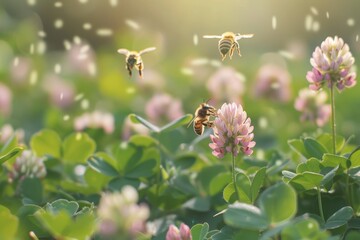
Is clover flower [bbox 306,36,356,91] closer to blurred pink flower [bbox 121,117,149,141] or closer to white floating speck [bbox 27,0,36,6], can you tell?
blurred pink flower [bbox 121,117,149,141]

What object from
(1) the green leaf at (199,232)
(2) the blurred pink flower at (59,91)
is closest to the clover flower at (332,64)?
(1) the green leaf at (199,232)

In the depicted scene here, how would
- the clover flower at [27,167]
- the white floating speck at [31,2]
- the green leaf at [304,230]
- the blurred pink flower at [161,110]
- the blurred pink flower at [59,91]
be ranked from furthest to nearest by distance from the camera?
the white floating speck at [31,2]
the blurred pink flower at [59,91]
the blurred pink flower at [161,110]
the clover flower at [27,167]
the green leaf at [304,230]

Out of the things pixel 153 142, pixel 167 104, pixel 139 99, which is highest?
pixel 153 142

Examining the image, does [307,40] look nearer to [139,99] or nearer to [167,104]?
[139,99]

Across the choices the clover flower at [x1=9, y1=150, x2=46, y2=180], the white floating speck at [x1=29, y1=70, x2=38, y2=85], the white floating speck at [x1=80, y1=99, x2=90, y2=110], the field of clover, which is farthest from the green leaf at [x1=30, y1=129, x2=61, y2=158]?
the white floating speck at [x1=29, y1=70, x2=38, y2=85]

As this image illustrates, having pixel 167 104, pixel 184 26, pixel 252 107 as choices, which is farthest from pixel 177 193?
pixel 184 26

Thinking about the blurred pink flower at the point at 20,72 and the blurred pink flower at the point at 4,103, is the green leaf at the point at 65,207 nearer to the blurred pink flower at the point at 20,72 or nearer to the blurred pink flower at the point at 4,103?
the blurred pink flower at the point at 4,103
